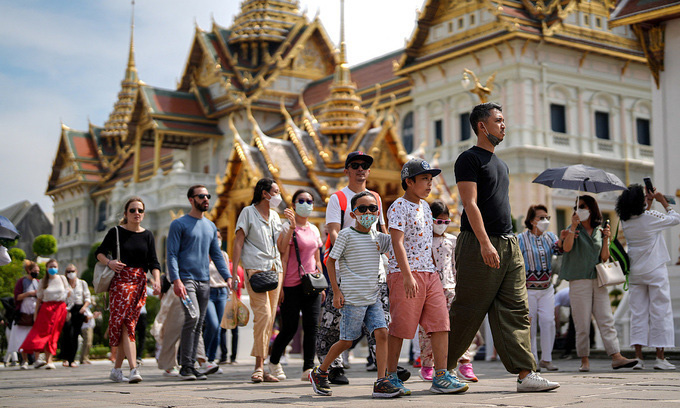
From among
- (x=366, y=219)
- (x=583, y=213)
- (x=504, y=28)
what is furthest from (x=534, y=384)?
(x=504, y=28)

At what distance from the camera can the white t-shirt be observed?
5445 mm

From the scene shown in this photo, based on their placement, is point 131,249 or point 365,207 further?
point 131,249

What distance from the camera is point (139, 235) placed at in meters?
7.05

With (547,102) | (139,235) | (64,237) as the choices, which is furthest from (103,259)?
(64,237)

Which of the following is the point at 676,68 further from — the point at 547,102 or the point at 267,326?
the point at 547,102

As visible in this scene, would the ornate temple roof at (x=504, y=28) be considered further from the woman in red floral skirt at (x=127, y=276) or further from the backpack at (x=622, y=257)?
the woman in red floral skirt at (x=127, y=276)

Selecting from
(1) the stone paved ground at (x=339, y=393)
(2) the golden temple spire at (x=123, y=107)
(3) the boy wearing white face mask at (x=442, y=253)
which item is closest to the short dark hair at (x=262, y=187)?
(3) the boy wearing white face mask at (x=442, y=253)

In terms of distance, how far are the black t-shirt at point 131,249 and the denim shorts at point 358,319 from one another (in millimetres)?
2138

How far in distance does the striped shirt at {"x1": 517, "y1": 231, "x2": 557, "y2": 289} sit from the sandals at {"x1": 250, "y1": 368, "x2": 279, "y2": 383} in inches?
94.4

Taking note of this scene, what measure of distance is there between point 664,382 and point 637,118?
28.7 m

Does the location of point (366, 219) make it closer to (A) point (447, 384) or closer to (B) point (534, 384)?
(A) point (447, 384)

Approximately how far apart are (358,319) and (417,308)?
383mm

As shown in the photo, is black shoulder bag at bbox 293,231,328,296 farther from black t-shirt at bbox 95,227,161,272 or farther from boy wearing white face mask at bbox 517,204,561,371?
boy wearing white face mask at bbox 517,204,561,371

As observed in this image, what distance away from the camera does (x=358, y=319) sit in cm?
552
